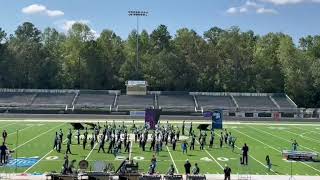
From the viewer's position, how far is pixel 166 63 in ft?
276

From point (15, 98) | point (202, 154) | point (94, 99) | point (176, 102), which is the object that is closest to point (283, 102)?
point (176, 102)

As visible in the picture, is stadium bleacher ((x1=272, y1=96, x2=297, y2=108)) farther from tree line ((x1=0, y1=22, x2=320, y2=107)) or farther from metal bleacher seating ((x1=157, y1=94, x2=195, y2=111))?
metal bleacher seating ((x1=157, y1=94, x2=195, y2=111))

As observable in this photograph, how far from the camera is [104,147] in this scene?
33125mm

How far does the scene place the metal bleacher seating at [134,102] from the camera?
7000 cm

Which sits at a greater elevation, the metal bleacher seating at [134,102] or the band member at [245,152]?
the metal bleacher seating at [134,102]

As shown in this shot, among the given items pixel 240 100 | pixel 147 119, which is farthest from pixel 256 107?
pixel 147 119

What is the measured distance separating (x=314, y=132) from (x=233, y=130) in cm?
737

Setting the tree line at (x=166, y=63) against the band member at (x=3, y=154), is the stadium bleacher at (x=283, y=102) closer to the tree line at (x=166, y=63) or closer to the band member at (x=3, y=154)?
the tree line at (x=166, y=63)

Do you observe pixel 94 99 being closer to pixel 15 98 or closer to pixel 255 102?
pixel 15 98

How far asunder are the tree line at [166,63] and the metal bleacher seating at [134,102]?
869 centimetres

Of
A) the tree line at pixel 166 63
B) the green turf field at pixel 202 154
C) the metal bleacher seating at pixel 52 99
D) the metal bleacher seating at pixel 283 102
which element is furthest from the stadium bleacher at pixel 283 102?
the metal bleacher seating at pixel 52 99

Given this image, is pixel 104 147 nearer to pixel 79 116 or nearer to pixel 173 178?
pixel 173 178

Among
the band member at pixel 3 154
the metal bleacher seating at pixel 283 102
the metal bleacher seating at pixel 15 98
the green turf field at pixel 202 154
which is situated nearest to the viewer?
the band member at pixel 3 154

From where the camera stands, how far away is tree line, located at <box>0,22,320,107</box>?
275 feet
